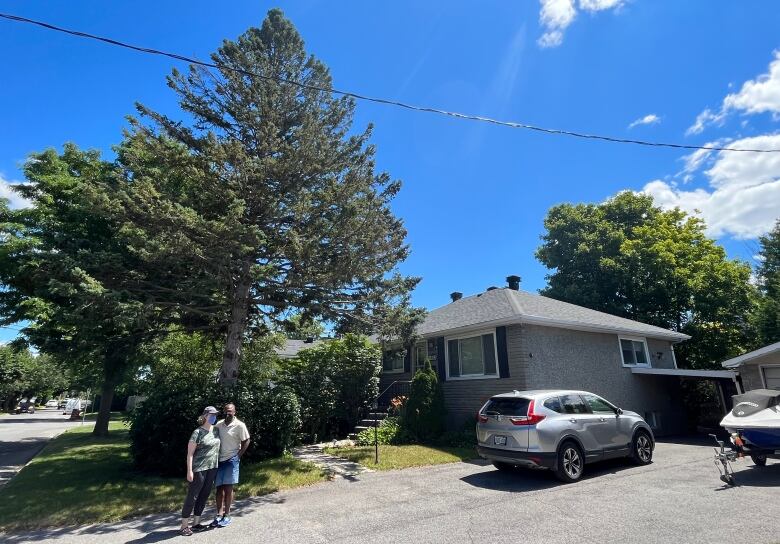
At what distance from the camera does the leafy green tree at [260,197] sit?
30.7ft

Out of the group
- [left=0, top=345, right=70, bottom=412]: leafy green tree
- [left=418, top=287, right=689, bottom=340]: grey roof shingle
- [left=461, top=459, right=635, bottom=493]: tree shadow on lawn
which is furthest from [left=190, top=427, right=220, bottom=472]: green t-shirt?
[left=0, top=345, right=70, bottom=412]: leafy green tree

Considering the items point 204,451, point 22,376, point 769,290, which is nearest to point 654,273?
point 769,290

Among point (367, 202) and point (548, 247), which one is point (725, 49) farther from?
point (548, 247)

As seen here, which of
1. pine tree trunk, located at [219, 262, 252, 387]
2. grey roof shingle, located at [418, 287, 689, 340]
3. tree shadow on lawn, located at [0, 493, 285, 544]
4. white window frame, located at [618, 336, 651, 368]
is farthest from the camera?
white window frame, located at [618, 336, 651, 368]

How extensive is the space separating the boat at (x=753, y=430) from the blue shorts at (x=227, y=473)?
835 centimetres

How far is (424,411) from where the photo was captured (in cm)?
1316

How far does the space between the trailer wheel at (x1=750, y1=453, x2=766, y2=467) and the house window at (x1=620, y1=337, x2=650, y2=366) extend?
22.3 ft

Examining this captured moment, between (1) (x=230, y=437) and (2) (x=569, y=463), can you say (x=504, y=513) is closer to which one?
(2) (x=569, y=463)

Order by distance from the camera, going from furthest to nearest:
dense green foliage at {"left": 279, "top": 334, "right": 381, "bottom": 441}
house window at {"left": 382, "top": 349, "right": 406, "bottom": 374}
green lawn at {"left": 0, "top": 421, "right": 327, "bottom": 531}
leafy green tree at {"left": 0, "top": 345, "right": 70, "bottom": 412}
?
leafy green tree at {"left": 0, "top": 345, "right": 70, "bottom": 412}, house window at {"left": 382, "top": 349, "right": 406, "bottom": 374}, dense green foliage at {"left": 279, "top": 334, "right": 381, "bottom": 441}, green lawn at {"left": 0, "top": 421, "right": 327, "bottom": 531}

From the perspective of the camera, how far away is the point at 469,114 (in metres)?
9.55

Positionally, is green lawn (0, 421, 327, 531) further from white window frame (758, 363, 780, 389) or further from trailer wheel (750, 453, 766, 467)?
white window frame (758, 363, 780, 389)

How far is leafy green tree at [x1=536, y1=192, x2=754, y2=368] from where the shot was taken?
83.4 feet

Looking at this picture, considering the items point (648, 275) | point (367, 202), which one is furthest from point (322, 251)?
point (648, 275)

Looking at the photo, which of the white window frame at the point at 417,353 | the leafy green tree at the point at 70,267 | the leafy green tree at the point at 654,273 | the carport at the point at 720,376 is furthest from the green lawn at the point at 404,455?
the leafy green tree at the point at 654,273
